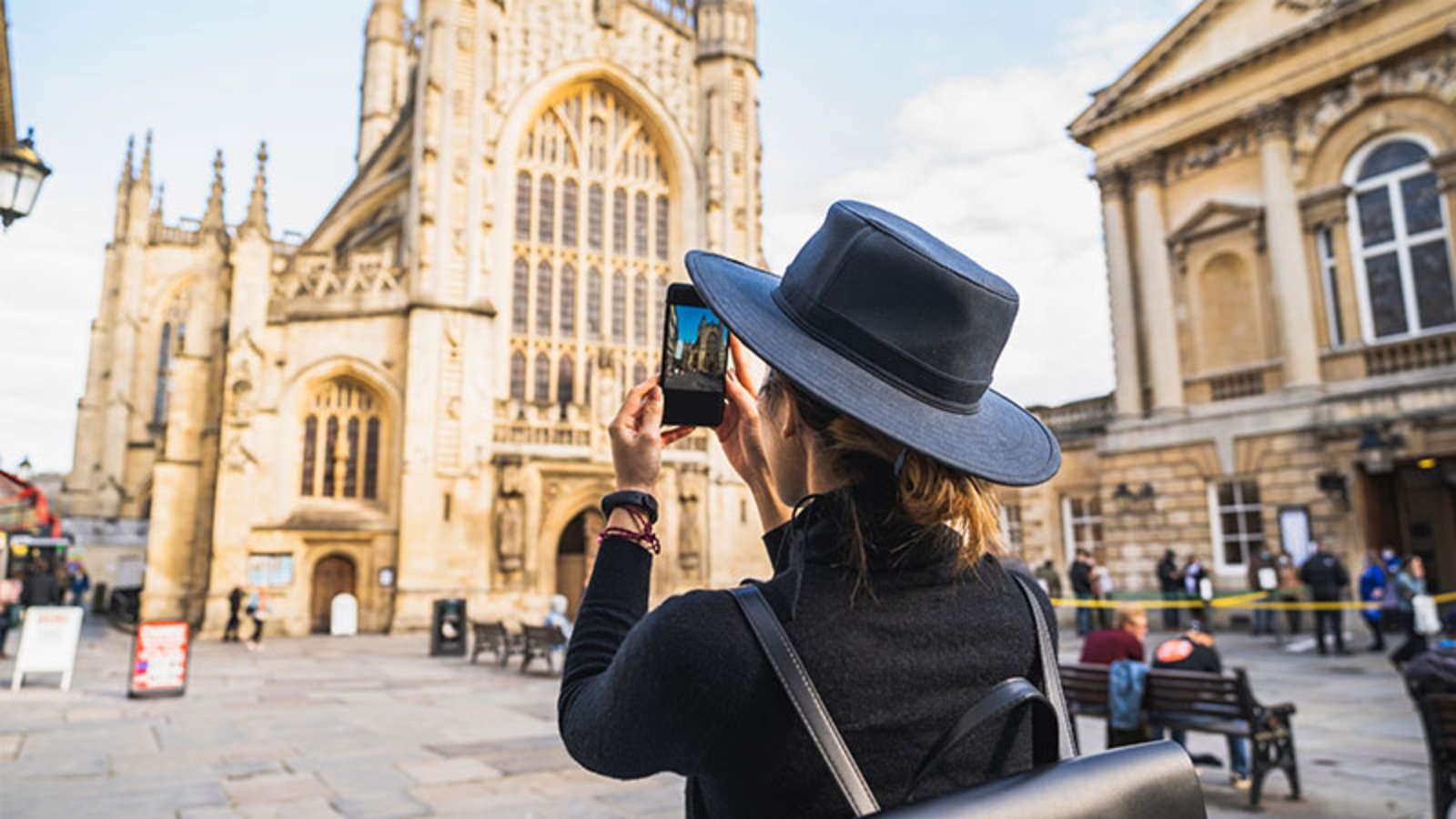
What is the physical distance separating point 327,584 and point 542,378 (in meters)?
7.93

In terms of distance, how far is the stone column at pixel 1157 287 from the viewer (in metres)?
20.5

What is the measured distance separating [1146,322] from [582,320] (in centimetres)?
1524

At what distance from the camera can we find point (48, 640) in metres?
11.4

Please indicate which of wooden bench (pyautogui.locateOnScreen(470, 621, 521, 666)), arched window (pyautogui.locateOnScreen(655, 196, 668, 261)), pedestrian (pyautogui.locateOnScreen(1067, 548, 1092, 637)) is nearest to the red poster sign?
wooden bench (pyautogui.locateOnScreen(470, 621, 521, 666))

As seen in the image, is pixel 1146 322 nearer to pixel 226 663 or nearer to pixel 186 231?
pixel 226 663

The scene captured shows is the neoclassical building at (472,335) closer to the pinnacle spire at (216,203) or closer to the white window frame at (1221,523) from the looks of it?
the pinnacle spire at (216,203)

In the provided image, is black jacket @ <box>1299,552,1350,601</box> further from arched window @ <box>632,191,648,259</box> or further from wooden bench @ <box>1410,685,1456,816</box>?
arched window @ <box>632,191,648,259</box>

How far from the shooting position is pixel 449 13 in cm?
2536

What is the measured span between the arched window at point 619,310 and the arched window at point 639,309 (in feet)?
0.77

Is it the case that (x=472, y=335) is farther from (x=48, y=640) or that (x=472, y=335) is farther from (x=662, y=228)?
(x=48, y=640)

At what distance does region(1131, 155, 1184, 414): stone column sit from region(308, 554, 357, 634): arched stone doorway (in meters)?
19.9

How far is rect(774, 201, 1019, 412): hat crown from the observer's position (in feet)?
4.33

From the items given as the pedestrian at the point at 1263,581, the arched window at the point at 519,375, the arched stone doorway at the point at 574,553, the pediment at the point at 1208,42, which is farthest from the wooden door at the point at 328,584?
the pediment at the point at 1208,42

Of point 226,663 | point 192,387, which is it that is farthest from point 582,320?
point 226,663
